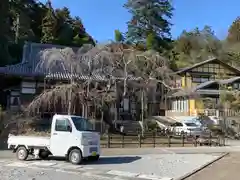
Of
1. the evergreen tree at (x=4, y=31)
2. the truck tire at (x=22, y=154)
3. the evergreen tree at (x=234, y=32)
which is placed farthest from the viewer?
the evergreen tree at (x=234, y=32)

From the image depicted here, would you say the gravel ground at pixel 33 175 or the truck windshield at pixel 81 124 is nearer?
the gravel ground at pixel 33 175

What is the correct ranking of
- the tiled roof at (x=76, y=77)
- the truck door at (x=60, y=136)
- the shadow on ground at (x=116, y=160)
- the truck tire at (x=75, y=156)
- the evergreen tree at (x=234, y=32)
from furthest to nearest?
the evergreen tree at (x=234, y=32) → the tiled roof at (x=76, y=77) → the shadow on ground at (x=116, y=160) → the truck door at (x=60, y=136) → the truck tire at (x=75, y=156)

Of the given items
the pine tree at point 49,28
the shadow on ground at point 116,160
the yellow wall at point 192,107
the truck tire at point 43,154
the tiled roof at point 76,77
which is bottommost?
the shadow on ground at point 116,160

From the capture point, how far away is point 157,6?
57.4 meters

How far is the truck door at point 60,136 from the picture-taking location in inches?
515

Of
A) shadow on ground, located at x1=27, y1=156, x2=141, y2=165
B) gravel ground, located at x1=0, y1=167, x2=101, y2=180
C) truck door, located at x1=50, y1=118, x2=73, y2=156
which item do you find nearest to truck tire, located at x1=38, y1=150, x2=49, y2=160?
shadow on ground, located at x1=27, y1=156, x2=141, y2=165

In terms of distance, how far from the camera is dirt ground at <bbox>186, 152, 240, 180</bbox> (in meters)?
10.8

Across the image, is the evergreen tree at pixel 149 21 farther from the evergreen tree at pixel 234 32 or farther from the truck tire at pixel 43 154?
the truck tire at pixel 43 154

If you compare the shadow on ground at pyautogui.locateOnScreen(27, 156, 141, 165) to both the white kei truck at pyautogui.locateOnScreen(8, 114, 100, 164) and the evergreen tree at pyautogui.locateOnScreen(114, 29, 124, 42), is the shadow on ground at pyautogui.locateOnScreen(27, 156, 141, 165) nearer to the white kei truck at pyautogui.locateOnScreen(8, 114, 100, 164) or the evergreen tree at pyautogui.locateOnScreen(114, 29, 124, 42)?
the white kei truck at pyautogui.locateOnScreen(8, 114, 100, 164)

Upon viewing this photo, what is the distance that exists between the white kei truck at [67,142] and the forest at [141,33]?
2769 centimetres

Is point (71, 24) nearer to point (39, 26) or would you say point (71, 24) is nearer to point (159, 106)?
point (39, 26)

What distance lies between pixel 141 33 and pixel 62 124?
45033 millimetres

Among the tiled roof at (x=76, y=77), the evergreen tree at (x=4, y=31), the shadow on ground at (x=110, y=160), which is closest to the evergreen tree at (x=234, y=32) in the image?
the tiled roof at (x=76, y=77)

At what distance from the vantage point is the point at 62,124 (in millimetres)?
13281
